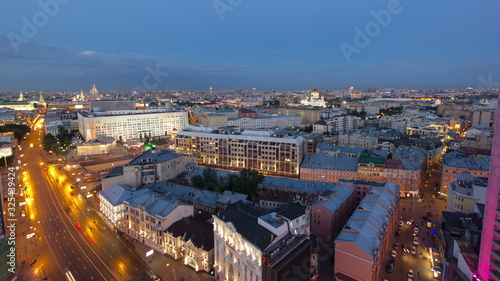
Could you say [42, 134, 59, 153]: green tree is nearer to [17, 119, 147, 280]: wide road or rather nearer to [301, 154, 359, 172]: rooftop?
[17, 119, 147, 280]: wide road

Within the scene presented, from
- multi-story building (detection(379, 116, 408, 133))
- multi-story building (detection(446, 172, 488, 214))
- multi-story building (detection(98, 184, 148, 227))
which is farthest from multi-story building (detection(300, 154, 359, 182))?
multi-story building (detection(379, 116, 408, 133))

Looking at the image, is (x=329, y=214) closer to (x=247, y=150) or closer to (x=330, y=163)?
(x=330, y=163)

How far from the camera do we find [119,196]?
2266cm

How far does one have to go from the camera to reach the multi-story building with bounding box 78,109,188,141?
5769 centimetres

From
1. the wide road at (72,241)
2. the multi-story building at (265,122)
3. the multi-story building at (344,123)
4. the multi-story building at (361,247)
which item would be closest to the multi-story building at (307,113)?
the multi-story building at (265,122)

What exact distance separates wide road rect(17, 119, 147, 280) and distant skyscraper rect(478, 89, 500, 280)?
17805 mm

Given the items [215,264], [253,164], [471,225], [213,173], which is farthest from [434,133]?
[215,264]

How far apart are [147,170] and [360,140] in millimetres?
33999

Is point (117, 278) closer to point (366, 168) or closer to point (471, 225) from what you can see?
point (471, 225)

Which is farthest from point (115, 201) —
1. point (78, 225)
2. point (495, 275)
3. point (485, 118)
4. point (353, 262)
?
point (485, 118)

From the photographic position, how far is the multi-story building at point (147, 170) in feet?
91.0

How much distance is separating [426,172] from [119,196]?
115ft

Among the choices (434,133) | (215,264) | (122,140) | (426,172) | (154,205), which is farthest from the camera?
(122,140)

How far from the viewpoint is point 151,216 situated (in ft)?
64.0
